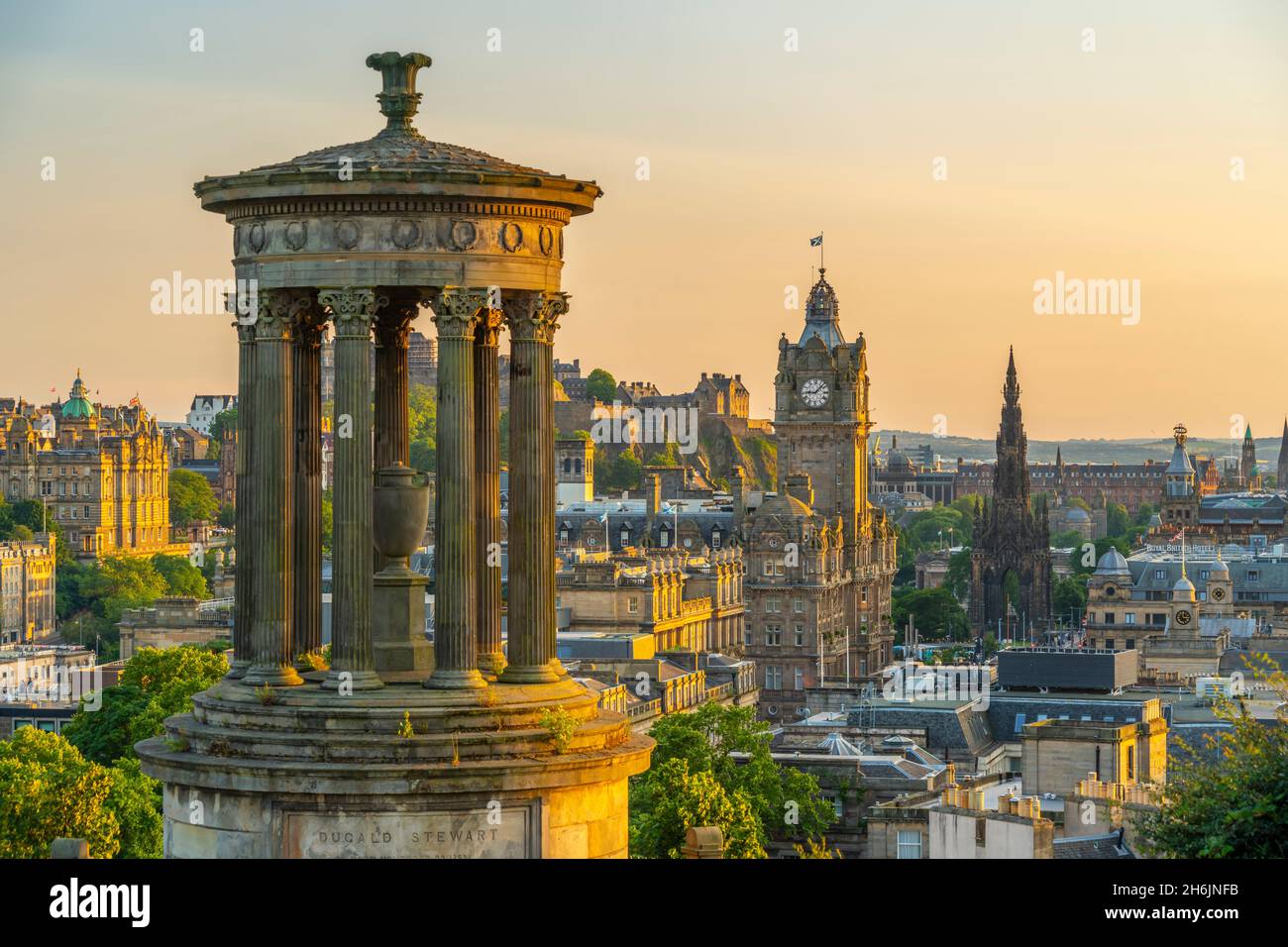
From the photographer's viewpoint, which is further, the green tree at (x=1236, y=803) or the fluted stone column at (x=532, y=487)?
the green tree at (x=1236, y=803)

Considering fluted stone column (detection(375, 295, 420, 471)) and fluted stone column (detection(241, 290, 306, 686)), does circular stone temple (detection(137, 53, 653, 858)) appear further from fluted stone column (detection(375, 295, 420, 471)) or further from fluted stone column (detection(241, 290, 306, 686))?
fluted stone column (detection(375, 295, 420, 471))

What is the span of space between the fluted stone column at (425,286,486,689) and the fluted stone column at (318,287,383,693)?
672 mm

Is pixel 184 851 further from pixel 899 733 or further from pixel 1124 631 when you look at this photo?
pixel 1124 631

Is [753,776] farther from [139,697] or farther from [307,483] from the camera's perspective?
[307,483]

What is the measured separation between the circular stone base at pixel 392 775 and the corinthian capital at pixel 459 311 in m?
3.43

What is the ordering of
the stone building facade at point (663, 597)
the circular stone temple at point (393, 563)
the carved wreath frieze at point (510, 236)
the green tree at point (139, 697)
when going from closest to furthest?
the circular stone temple at point (393, 563) < the carved wreath frieze at point (510, 236) < the green tree at point (139, 697) < the stone building facade at point (663, 597)

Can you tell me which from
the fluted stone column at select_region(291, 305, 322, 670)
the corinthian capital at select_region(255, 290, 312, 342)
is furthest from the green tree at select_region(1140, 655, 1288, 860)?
the corinthian capital at select_region(255, 290, 312, 342)

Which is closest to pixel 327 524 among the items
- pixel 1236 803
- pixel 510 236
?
pixel 1236 803

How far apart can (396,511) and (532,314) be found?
8.01 ft

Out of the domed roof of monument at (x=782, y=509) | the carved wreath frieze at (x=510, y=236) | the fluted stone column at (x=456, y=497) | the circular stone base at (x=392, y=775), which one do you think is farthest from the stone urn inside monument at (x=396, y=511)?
the domed roof of monument at (x=782, y=509)

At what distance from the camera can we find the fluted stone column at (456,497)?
29.2m

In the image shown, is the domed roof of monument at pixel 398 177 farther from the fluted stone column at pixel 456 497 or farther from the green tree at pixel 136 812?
the green tree at pixel 136 812
